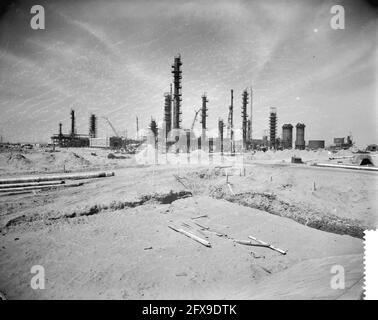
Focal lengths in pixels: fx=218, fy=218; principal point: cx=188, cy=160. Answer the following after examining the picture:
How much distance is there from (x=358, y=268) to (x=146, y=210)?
23.7 feet

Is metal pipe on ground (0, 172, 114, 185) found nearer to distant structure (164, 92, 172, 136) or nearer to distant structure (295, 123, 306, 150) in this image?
distant structure (164, 92, 172, 136)

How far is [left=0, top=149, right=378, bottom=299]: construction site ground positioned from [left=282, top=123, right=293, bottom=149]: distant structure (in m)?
34.8

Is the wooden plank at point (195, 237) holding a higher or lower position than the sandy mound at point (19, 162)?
lower

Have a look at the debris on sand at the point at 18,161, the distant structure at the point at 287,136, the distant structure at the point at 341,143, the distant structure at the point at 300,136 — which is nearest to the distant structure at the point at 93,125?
the debris on sand at the point at 18,161

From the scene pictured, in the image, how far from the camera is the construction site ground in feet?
17.8

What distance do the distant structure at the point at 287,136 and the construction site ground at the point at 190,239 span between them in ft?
114

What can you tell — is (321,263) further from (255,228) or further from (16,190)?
(16,190)

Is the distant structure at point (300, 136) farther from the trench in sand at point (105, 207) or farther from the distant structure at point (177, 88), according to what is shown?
the trench in sand at point (105, 207)

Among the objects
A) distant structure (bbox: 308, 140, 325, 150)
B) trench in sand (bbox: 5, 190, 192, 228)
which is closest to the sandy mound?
trench in sand (bbox: 5, 190, 192, 228)

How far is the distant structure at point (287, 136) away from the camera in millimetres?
44644

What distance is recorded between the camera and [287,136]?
4506 cm

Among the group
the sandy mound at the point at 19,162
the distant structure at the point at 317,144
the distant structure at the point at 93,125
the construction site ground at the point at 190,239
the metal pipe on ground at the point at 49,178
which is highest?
the distant structure at the point at 93,125
